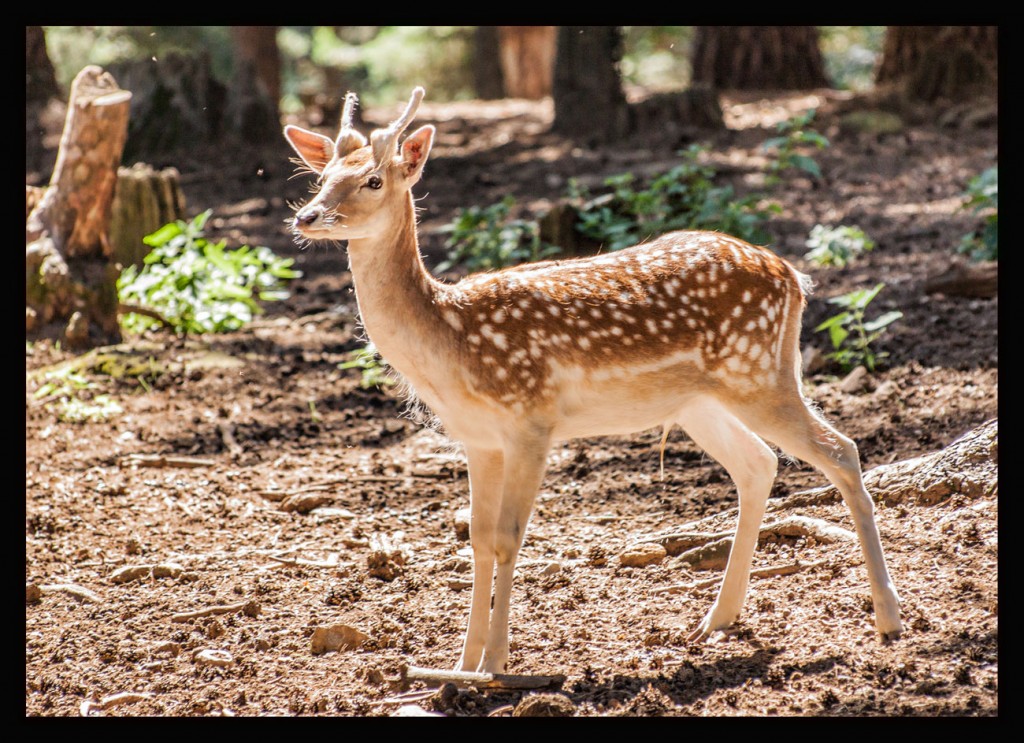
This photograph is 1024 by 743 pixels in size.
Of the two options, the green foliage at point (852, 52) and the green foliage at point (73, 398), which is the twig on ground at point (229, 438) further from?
the green foliage at point (852, 52)

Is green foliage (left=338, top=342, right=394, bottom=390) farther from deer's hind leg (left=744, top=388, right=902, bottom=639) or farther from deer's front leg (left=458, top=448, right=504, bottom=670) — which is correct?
deer's hind leg (left=744, top=388, right=902, bottom=639)

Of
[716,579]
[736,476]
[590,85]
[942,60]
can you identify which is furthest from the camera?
[590,85]

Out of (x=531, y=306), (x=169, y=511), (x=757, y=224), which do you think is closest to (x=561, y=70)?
(x=757, y=224)

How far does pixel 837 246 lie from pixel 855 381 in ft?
7.66

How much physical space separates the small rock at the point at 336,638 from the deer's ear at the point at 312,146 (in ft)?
6.27

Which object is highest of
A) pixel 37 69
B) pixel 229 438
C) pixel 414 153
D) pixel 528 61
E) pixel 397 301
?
pixel 414 153

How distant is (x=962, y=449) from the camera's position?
5.46 meters

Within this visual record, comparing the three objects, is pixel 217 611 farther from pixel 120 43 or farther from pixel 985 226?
pixel 120 43

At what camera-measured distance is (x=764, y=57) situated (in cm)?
1550

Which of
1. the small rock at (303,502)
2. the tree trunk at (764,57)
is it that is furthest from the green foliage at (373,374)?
the tree trunk at (764,57)

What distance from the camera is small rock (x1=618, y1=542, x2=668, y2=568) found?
5.59 m

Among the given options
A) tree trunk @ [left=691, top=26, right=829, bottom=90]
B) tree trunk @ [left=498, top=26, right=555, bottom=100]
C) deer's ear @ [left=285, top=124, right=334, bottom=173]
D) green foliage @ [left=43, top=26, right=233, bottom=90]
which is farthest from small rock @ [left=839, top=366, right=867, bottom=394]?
green foliage @ [left=43, top=26, right=233, bottom=90]

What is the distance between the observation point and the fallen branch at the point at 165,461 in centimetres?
724

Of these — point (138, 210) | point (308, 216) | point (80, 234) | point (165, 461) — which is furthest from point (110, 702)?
point (138, 210)
